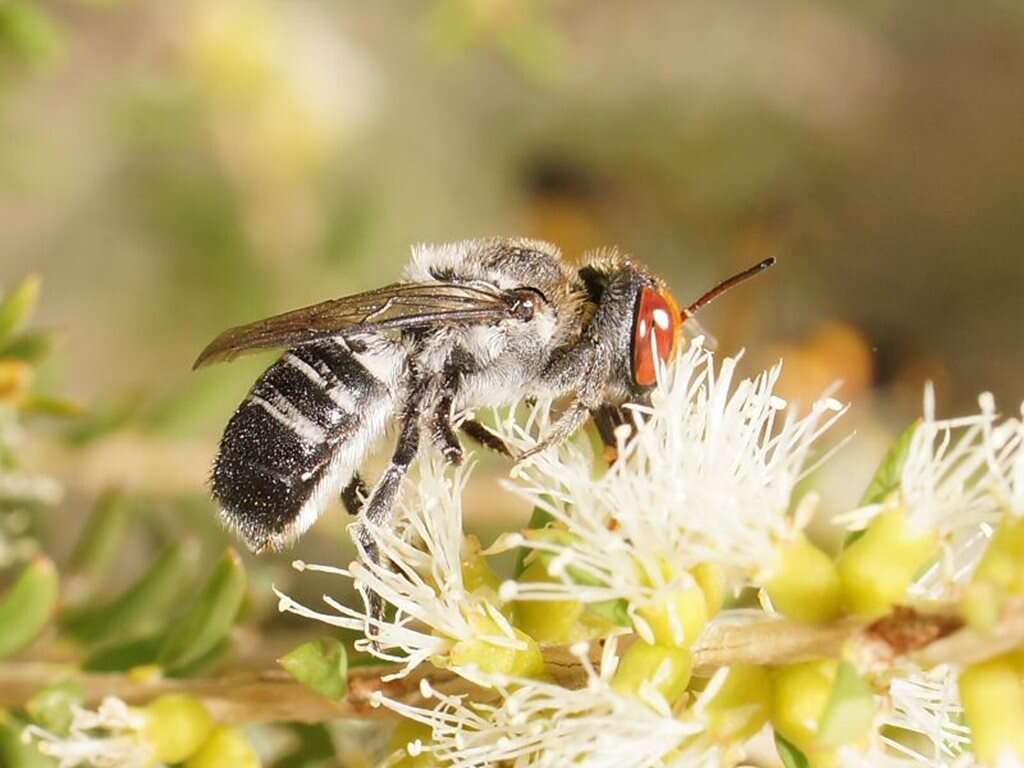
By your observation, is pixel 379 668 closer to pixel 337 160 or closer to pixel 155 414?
pixel 155 414

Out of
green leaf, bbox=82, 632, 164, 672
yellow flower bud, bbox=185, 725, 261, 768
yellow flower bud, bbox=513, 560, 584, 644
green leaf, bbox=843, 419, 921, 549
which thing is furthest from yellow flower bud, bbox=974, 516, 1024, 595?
green leaf, bbox=82, 632, 164, 672

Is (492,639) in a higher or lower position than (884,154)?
lower

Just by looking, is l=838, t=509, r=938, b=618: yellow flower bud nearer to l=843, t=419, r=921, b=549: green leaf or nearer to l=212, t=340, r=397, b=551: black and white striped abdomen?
l=843, t=419, r=921, b=549: green leaf

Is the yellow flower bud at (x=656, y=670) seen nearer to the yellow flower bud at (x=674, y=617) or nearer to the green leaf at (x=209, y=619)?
the yellow flower bud at (x=674, y=617)

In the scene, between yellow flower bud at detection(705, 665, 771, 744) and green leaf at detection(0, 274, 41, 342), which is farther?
green leaf at detection(0, 274, 41, 342)

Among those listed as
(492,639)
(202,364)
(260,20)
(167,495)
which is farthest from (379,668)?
(260,20)

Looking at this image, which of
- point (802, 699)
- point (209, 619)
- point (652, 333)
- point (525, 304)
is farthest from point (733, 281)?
point (209, 619)
